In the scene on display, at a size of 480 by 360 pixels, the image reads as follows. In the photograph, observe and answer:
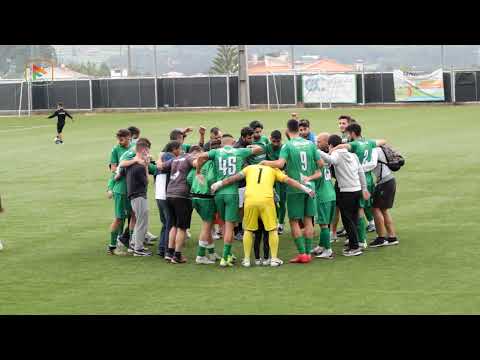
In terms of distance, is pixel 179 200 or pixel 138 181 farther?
pixel 138 181

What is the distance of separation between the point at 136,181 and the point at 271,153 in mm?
2214

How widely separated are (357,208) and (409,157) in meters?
13.6

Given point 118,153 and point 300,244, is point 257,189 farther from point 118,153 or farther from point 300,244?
point 118,153

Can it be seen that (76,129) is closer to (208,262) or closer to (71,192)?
(71,192)

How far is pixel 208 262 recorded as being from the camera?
44.9 feet

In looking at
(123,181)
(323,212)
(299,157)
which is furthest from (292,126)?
(123,181)

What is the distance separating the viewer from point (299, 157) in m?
13.5

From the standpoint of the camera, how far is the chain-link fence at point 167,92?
181 feet

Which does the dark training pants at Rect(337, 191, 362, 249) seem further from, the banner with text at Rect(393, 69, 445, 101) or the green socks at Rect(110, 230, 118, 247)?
the banner with text at Rect(393, 69, 445, 101)

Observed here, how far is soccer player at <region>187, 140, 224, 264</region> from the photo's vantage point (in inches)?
529

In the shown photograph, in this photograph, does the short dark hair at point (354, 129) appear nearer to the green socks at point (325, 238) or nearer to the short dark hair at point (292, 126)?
the short dark hair at point (292, 126)

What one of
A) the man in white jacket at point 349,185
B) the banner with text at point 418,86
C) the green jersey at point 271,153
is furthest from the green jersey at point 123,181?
the banner with text at point 418,86
